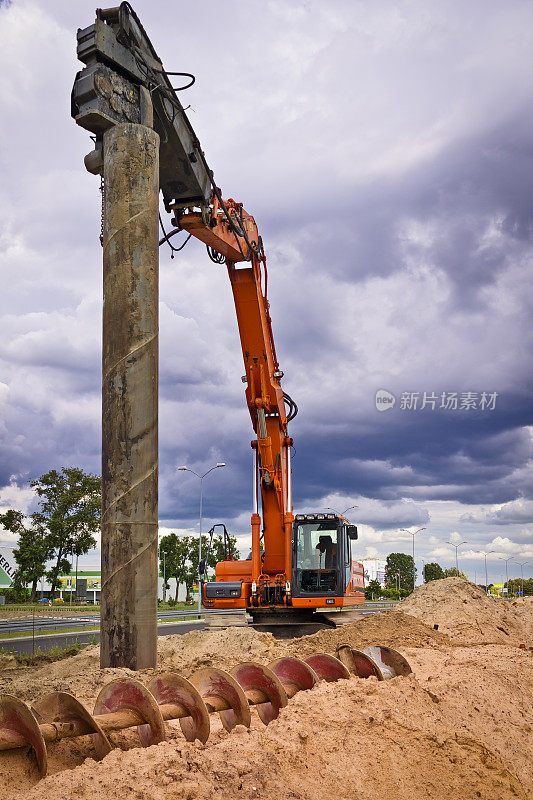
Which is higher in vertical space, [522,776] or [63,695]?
[63,695]

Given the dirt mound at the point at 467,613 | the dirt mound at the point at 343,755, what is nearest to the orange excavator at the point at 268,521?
the dirt mound at the point at 467,613

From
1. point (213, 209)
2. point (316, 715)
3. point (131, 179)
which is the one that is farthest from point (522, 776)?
point (213, 209)

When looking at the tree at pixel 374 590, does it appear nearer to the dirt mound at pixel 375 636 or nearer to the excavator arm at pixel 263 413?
the excavator arm at pixel 263 413

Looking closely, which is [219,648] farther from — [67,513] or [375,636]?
[67,513]

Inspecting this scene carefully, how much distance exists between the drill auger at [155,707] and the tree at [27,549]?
118ft

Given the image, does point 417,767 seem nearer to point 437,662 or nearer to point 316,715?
point 316,715

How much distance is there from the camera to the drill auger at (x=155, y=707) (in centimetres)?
368

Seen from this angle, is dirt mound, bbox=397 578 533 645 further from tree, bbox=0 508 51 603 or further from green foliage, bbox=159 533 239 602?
green foliage, bbox=159 533 239 602

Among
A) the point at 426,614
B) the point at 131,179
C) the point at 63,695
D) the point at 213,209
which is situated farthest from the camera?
the point at 426,614

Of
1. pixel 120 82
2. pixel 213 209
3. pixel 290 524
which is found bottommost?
pixel 290 524

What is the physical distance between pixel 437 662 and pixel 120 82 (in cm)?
765

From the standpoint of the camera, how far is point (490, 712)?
6195 millimetres

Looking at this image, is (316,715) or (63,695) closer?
(63,695)

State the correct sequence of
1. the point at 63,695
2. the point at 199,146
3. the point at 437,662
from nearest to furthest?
the point at 63,695, the point at 437,662, the point at 199,146
